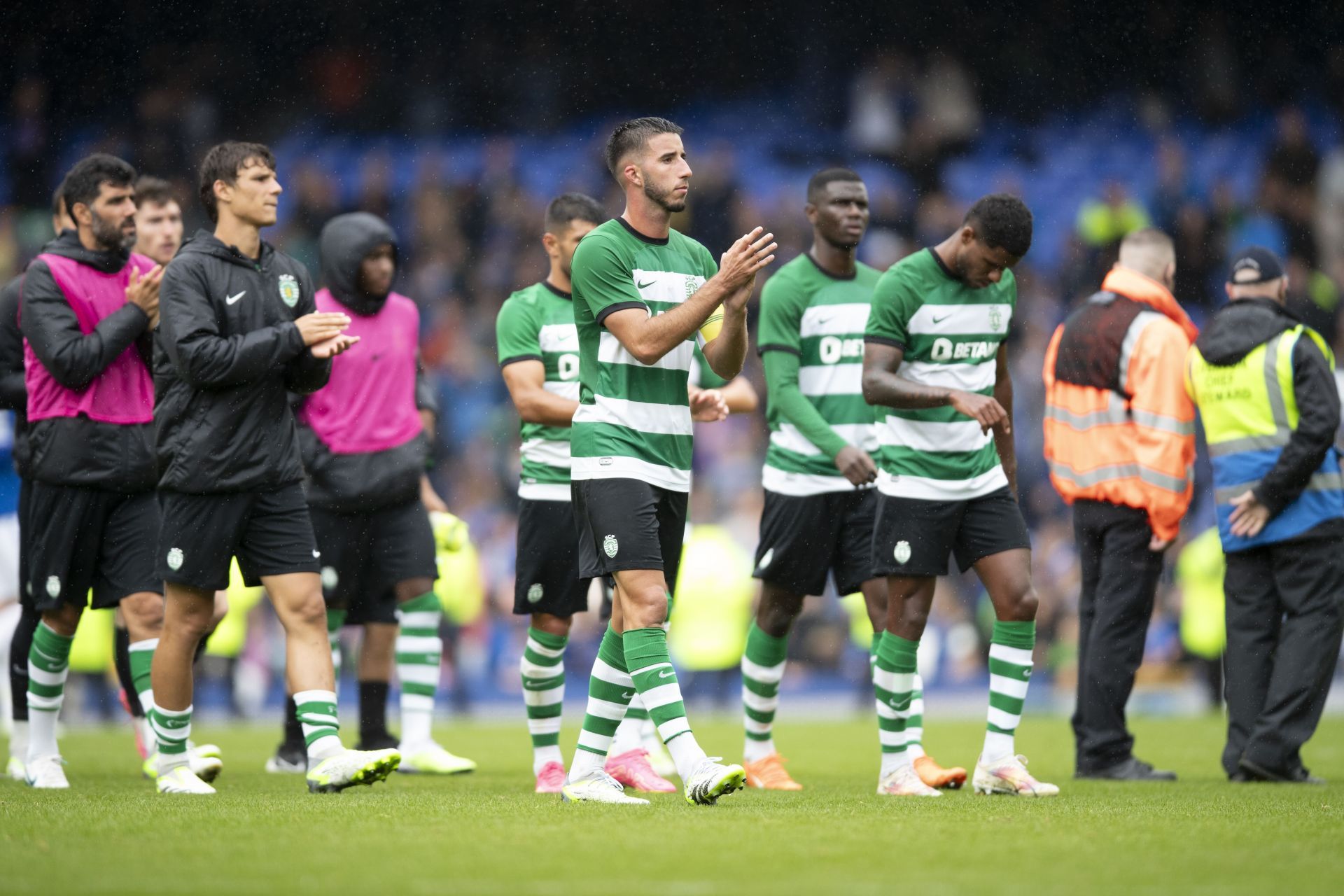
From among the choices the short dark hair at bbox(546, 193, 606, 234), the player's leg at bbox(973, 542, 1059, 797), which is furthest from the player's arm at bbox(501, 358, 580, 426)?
the player's leg at bbox(973, 542, 1059, 797)

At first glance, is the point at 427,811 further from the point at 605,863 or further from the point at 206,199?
the point at 206,199

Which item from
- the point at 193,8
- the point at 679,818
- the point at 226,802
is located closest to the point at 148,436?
the point at 226,802

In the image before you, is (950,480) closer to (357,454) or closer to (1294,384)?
(1294,384)

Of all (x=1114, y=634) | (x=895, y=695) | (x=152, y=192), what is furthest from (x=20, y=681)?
(x=1114, y=634)

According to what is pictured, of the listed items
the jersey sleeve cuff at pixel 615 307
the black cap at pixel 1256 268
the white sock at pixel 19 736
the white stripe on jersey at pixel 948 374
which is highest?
the black cap at pixel 1256 268

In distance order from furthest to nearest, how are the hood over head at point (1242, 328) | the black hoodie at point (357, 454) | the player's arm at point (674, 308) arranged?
the black hoodie at point (357, 454) → the hood over head at point (1242, 328) → the player's arm at point (674, 308)

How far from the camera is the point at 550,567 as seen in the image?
762 centimetres

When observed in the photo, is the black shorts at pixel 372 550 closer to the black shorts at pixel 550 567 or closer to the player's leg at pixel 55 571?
the black shorts at pixel 550 567

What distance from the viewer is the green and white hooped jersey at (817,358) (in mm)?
7773

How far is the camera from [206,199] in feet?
21.6

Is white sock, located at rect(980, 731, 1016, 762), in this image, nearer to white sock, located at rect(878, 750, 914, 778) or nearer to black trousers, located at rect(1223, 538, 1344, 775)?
white sock, located at rect(878, 750, 914, 778)

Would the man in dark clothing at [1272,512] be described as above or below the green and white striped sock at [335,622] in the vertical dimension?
above

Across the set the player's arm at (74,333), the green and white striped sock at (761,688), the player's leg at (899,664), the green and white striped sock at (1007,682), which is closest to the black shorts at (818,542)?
the green and white striped sock at (761,688)

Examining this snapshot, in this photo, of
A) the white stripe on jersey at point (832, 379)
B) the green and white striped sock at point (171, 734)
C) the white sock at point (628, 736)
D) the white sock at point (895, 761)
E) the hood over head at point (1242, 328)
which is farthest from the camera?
the hood over head at point (1242, 328)
